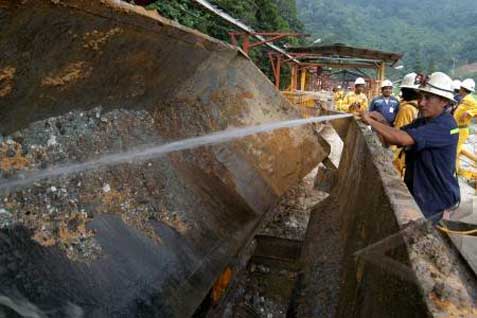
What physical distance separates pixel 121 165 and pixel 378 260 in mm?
1689

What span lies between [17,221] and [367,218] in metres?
1.74

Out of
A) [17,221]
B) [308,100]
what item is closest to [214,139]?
[17,221]

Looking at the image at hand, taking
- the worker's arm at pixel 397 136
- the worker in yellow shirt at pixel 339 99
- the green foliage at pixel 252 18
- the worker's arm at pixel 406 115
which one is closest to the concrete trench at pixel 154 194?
the worker's arm at pixel 397 136

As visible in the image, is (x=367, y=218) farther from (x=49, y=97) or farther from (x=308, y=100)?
(x=308, y=100)

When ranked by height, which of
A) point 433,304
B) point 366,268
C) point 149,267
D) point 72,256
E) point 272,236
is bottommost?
point 272,236

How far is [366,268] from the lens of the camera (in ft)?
5.69

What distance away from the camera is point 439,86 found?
2.98 meters

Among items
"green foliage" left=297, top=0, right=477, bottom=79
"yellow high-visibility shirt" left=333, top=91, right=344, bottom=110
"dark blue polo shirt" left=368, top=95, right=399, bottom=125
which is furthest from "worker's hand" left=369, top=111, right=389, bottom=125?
"green foliage" left=297, top=0, right=477, bottom=79

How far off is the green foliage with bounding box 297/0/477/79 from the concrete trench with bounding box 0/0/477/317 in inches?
3383

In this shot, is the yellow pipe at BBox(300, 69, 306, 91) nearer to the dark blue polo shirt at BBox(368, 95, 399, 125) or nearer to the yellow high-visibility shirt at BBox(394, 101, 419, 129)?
the dark blue polo shirt at BBox(368, 95, 399, 125)

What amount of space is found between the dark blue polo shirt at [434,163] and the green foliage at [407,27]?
85390 mm

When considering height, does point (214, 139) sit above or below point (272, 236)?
above

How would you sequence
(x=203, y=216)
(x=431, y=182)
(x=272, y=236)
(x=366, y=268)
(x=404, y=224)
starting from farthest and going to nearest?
(x=272, y=236)
(x=431, y=182)
(x=203, y=216)
(x=366, y=268)
(x=404, y=224)

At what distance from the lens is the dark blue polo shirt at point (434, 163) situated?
9.53 ft
